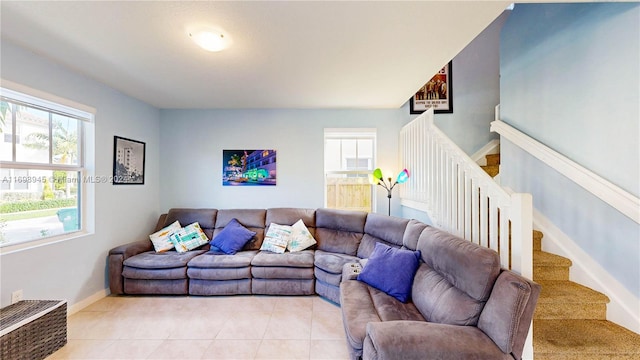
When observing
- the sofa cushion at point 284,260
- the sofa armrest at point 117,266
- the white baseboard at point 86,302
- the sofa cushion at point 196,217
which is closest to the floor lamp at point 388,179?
the sofa cushion at point 284,260

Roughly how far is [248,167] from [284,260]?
167 centimetres

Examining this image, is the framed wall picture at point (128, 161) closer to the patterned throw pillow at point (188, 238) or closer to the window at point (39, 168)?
the window at point (39, 168)

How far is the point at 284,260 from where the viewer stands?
9.88 ft

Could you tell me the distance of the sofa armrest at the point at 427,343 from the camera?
51.3 inches

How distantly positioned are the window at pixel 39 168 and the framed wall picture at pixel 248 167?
166 centimetres

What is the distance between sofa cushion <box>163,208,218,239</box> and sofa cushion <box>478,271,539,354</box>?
337 centimetres

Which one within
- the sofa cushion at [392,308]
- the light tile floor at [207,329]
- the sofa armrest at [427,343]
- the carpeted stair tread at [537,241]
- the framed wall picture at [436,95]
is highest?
the framed wall picture at [436,95]

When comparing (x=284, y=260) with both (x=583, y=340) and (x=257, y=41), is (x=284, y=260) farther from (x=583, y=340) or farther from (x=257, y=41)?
(x=583, y=340)

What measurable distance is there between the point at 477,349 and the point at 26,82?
3926mm

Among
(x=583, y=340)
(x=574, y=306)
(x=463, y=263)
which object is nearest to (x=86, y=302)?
(x=463, y=263)

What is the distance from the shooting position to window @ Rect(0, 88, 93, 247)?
2.15 meters

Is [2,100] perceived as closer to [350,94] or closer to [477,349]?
[350,94]

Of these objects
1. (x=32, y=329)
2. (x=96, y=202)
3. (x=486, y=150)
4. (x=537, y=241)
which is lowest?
(x=32, y=329)

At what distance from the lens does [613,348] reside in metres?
1.55
